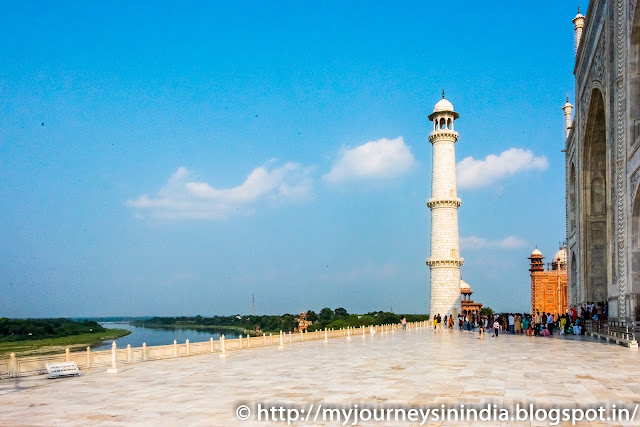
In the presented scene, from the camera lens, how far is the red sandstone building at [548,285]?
64.2m

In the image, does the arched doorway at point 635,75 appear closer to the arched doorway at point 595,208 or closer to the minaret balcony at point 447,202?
the arched doorway at point 595,208

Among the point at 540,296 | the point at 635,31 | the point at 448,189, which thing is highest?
the point at 635,31

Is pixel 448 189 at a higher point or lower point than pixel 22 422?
higher

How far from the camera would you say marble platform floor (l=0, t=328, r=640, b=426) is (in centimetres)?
859

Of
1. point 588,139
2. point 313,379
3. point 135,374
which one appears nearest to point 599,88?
point 588,139

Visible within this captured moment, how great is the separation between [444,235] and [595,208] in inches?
563

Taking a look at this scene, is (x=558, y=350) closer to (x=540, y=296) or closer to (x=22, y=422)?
(x=22, y=422)

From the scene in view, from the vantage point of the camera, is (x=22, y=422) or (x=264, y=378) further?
(x=264, y=378)

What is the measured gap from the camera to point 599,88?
27.4 meters

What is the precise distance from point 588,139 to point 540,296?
36.4 m

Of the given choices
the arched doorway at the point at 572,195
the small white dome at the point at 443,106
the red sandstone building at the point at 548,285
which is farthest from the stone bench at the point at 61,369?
the red sandstone building at the point at 548,285

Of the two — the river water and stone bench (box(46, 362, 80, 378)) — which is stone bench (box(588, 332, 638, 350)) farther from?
the river water

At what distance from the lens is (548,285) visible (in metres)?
65.3

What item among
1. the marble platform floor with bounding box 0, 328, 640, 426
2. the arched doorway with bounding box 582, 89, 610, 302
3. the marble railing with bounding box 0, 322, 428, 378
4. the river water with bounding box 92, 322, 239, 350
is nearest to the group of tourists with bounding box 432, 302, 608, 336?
the arched doorway with bounding box 582, 89, 610, 302
